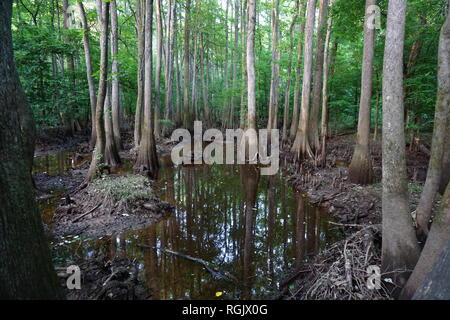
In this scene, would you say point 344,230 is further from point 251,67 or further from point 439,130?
point 251,67

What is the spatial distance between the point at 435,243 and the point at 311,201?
4524mm

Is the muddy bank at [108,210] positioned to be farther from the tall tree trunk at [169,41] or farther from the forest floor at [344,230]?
the tall tree trunk at [169,41]

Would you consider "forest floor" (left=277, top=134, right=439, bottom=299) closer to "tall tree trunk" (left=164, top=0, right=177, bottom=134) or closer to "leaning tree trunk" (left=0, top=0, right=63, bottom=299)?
"leaning tree trunk" (left=0, top=0, right=63, bottom=299)

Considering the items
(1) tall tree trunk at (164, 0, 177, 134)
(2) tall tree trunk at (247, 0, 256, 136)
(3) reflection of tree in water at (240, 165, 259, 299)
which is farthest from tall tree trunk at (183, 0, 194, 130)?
(3) reflection of tree in water at (240, 165, 259, 299)

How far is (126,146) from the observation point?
50.0 feet

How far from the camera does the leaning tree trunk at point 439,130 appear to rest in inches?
125

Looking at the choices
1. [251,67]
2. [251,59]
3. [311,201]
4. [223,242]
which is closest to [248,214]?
[223,242]

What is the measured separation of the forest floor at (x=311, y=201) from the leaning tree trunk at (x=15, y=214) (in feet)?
2.65

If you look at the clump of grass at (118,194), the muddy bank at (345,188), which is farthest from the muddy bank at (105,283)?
the muddy bank at (345,188)

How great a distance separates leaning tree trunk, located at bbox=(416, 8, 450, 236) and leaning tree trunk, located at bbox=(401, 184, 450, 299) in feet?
3.20

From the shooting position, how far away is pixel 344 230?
5023 millimetres

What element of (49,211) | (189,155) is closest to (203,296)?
(49,211)

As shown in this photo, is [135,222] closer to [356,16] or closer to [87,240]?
[87,240]

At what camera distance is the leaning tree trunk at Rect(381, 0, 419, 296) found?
2.98 m
